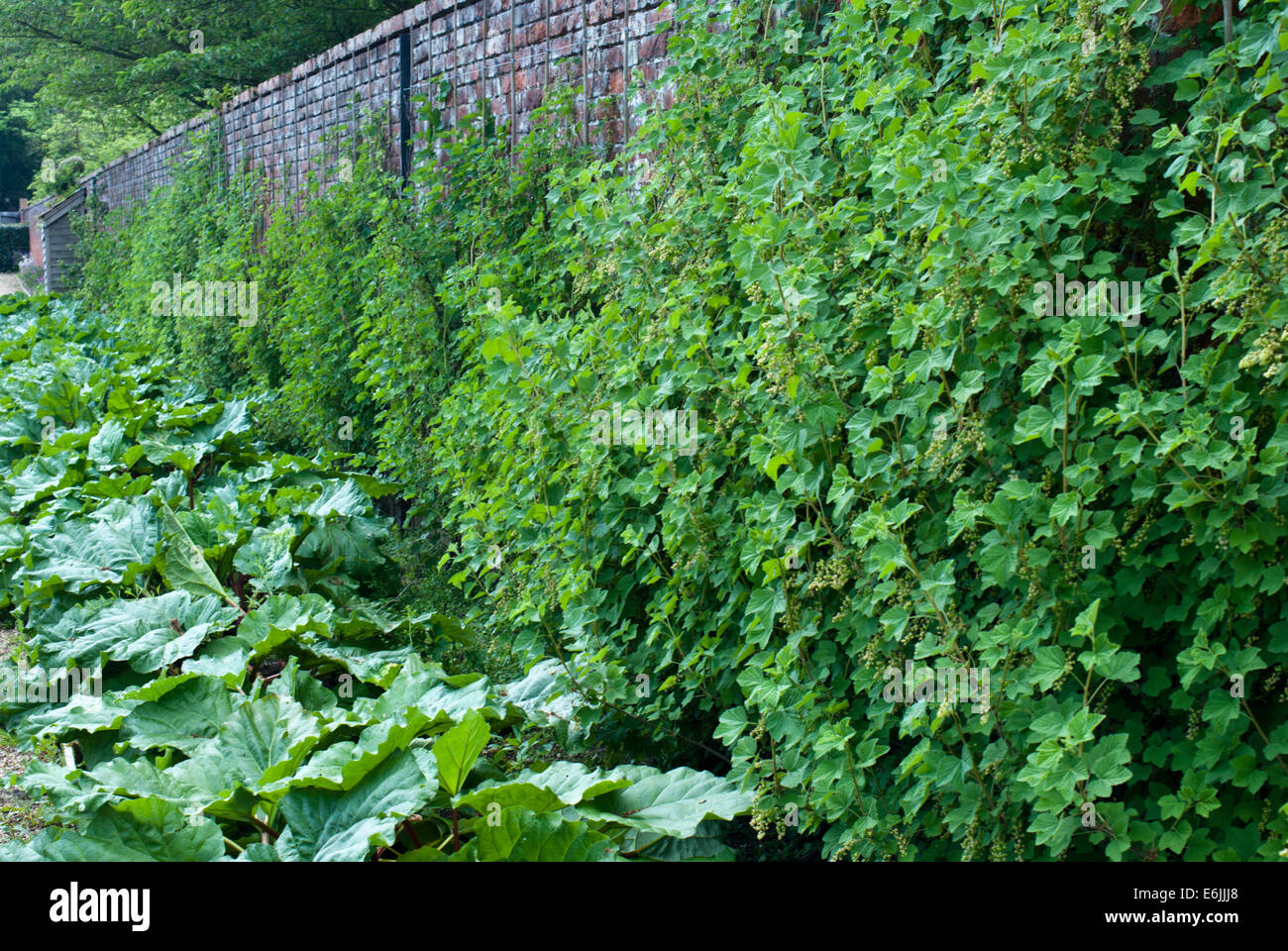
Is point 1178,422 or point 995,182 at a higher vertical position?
point 995,182

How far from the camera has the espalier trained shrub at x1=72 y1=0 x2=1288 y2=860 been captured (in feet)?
6.97

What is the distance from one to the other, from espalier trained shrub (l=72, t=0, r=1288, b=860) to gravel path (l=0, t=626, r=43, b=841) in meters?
1.75

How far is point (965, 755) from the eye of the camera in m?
2.42

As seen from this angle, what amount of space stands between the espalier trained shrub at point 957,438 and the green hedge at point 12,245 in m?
46.5

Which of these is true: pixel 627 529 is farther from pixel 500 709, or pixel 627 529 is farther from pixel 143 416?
pixel 143 416

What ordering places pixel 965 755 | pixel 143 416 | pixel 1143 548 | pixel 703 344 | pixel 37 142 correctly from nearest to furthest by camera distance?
pixel 1143 548 → pixel 965 755 → pixel 703 344 → pixel 143 416 → pixel 37 142

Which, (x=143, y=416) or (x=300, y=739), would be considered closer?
(x=300, y=739)

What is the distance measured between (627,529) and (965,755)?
139 centimetres

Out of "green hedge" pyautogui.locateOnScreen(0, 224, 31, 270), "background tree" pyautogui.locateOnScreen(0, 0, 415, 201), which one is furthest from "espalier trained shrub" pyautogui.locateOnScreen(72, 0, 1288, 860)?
"green hedge" pyautogui.locateOnScreen(0, 224, 31, 270)

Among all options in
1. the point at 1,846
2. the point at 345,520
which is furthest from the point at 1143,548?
the point at 345,520

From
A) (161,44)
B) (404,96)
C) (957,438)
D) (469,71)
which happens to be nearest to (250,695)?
(957,438)

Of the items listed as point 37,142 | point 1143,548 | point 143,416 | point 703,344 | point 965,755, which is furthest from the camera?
point 37,142

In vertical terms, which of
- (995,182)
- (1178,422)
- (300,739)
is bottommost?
(300,739)

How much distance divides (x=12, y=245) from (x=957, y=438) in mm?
49119
